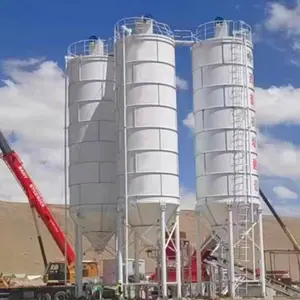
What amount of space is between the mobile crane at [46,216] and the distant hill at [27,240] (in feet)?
87.4

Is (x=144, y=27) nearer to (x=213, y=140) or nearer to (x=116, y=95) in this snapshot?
(x=116, y=95)

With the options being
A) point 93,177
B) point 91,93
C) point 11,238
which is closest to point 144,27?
point 91,93

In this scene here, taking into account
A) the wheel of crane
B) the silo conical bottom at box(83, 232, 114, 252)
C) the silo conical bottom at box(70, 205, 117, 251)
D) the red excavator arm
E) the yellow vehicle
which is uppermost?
the red excavator arm

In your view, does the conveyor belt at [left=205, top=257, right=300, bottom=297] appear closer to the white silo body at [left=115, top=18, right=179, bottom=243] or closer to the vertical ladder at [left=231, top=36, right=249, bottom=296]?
the vertical ladder at [left=231, top=36, right=249, bottom=296]

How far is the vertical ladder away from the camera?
115ft

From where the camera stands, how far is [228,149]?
35.2m

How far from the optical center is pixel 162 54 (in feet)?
117

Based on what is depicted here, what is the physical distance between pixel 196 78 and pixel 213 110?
86.7 inches

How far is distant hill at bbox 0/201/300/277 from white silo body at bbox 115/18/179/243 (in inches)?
1463

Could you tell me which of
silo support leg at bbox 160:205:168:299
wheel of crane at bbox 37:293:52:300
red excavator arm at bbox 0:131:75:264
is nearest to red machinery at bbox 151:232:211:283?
silo support leg at bbox 160:205:168:299

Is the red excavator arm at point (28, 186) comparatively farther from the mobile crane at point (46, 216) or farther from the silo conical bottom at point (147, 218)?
the silo conical bottom at point (147, 218)

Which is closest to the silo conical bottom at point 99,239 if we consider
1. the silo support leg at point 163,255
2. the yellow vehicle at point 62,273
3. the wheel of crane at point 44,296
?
the wheel of crane at point 44,296

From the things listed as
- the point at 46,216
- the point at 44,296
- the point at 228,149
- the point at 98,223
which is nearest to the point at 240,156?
the point at 228,149

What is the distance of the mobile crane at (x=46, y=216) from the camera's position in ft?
136
